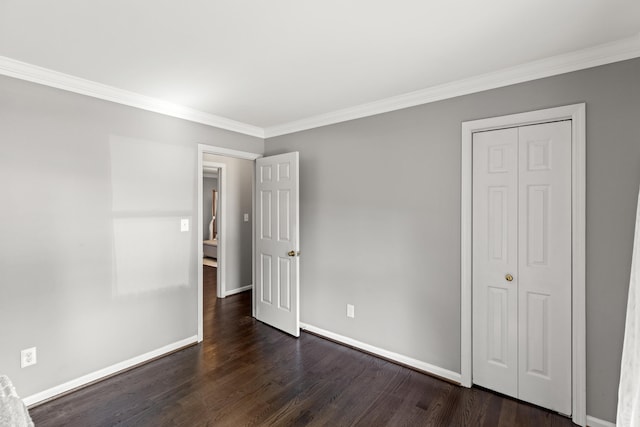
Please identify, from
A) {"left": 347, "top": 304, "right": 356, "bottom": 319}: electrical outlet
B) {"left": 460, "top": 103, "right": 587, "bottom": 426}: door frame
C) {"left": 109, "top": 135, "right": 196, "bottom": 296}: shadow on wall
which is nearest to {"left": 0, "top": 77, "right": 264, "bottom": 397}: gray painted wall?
{"left": 109, "top": 135, "right": 196, "bottom": 296}: shadow on wall

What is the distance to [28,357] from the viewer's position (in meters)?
2.14

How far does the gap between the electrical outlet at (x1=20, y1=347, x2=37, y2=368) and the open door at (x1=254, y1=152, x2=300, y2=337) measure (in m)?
2.04

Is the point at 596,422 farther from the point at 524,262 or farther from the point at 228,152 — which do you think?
the point at 228,152

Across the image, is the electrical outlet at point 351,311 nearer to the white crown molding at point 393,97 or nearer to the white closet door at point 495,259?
the white closet door at point 495,259

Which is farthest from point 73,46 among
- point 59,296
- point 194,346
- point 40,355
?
point 194,346

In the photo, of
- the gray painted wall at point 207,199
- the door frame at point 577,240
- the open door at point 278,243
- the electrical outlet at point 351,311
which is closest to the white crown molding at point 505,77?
the door frame at point 577,240

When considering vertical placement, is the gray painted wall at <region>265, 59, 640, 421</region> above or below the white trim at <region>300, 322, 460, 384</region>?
above

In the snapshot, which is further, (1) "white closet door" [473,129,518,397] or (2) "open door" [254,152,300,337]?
(2) "open door" [254,152,300,337]

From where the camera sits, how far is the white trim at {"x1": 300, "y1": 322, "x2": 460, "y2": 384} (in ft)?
8.22

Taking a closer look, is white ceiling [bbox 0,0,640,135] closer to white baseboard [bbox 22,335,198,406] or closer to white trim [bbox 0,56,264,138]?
white trim [bbox 0,56,264,138]

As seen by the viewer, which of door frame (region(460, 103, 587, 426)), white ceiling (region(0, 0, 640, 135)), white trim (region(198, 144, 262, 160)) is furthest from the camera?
white trim (region(198, 144, 262, 160))

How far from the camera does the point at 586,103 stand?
1.95 metres

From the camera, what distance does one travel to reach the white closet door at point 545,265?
6.69 feet

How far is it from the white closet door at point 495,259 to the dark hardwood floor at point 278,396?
227 millimetres
